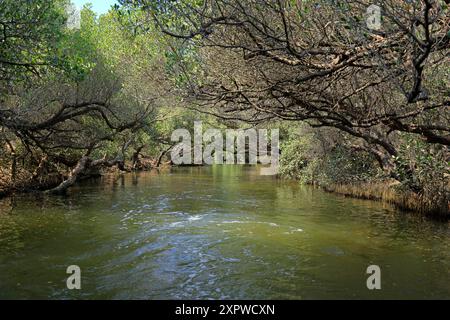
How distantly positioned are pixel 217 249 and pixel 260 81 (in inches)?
170

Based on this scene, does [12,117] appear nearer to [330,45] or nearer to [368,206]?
[330,45]

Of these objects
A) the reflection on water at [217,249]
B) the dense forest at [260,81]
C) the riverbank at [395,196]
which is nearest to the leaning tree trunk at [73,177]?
the dense forest at [260,81]

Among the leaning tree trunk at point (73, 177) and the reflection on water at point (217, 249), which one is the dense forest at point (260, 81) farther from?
the reflection on water at point (217, 249)

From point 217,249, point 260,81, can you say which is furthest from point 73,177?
point 260,81

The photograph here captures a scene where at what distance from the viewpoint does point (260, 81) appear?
35.5 ft

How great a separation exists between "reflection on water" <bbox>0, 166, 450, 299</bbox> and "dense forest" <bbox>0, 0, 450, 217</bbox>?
2.73m

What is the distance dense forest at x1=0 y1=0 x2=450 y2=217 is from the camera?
321 inches

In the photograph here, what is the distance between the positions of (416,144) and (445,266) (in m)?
6.59

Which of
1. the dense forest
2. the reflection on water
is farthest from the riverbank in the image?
the reflection on water

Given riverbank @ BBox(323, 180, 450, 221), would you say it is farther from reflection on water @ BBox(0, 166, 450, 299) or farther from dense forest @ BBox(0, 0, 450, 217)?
reflection on water @ BBox(0, 166, 450, 299)

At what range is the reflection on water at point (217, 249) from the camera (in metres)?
8.38

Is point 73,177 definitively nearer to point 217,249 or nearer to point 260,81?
point 217,249

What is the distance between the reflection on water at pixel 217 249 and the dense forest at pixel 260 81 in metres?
2.73
